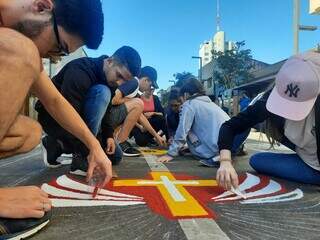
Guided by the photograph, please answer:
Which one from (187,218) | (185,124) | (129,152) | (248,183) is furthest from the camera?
(129,152)

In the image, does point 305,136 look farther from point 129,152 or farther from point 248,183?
point 129,152

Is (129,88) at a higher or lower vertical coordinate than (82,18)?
lower

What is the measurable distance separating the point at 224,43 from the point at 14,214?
6904 centimetres

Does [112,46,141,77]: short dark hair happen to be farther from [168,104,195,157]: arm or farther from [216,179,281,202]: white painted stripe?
[216,179,281,202]: white painted stripe

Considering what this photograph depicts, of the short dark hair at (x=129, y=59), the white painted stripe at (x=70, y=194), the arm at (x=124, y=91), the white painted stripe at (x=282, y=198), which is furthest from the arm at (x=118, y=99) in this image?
the white painted stripe at (x=282, y=198)

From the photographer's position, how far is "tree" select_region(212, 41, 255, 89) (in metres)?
42.8

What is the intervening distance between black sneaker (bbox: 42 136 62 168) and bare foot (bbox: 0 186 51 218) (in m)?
2.03

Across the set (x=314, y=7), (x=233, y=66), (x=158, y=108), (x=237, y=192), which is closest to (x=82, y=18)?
→ (x=237, y=192)

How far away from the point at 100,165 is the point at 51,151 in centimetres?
189

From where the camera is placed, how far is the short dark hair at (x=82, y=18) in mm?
1923

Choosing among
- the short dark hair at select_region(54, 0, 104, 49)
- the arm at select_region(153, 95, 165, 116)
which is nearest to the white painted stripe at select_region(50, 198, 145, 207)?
the short dark hair at select_region(54, 0, 104, 49)

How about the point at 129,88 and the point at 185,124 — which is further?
the point at 129,88

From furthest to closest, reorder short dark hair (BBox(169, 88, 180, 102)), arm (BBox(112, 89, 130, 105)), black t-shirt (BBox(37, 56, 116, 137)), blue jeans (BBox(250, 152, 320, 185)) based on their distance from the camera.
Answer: short dark hair (BBox(169, 88, 180, 102)) → arm (BBox(112, 89, 130, 105)) → black t-shirt (BBox(37, 56, 116, 137)) → blue jeans (BBox(250, 152, 320, 185))

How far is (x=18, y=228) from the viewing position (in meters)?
1.84
